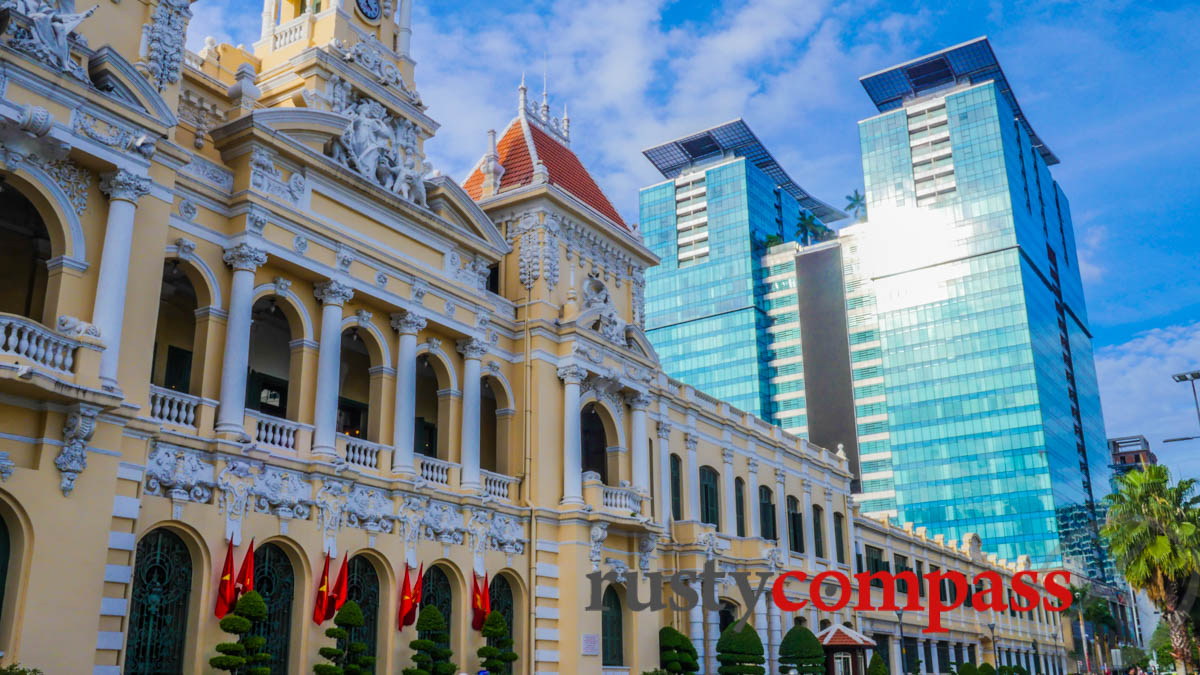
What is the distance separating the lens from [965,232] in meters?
122

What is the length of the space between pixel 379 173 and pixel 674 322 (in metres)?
114

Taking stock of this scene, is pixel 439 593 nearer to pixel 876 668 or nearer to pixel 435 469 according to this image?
pixel 435 469

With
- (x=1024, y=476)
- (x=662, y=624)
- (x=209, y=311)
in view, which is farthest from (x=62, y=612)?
(x=1024, y=476)

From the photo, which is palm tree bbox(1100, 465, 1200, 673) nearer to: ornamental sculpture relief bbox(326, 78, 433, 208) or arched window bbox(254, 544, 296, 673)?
ornamental sculpture relief bbox(326, 78, 433, 208)

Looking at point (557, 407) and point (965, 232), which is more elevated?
point (965, 232)

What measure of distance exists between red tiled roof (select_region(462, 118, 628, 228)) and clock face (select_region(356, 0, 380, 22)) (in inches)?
268

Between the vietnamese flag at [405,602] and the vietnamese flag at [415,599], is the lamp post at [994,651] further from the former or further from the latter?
the vietnamese flag at [405,602]

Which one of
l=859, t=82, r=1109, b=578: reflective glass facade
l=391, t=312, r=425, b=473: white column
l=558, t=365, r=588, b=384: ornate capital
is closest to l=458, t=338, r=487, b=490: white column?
l=391, t=312, r=425, b=473: white column

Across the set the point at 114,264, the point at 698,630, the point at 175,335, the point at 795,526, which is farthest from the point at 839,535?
the point at 114,264

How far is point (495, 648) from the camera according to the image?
88.3 feet

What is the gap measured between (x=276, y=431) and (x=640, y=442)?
14.4 meters

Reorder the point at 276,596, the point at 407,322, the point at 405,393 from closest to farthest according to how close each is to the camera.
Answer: the point at 276,596, the point at 405,393, the point at 407,322

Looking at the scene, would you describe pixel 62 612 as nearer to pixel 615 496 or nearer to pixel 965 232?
pixel 615 496

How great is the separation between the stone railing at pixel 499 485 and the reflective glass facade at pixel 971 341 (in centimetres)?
9352
